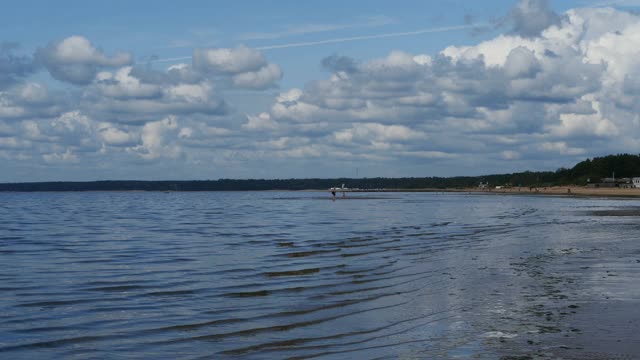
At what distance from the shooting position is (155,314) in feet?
63.0

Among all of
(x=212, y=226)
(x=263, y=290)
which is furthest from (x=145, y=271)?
(x=212, y=226)

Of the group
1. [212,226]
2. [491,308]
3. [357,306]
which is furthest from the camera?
[212,226]

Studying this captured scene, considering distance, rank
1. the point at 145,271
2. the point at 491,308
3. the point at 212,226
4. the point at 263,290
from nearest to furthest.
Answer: the point at 491,308, the point at 263,290, the point at 145,271, the point at 212,226

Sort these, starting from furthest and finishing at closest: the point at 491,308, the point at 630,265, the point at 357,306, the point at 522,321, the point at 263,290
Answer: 1. the point at 630,265
2. the point at 263,290
3. the point at 357,306
4. the point at 491,308
5. the point at 522,321

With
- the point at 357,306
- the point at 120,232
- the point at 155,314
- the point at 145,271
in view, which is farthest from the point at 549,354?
the point at 120,232

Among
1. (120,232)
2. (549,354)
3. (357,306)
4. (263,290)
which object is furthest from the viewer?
(120,232)

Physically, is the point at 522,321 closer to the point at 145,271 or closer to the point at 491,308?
the point at 491,308

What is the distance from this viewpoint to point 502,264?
2942 cm

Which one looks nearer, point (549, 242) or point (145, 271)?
point (145, 271)

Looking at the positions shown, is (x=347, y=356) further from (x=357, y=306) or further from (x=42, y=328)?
(x=42, y=328)

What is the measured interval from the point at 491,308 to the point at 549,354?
525 cm

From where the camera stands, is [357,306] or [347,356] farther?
[357,306]

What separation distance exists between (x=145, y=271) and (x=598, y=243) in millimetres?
22486

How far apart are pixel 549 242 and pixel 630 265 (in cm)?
1301
